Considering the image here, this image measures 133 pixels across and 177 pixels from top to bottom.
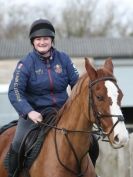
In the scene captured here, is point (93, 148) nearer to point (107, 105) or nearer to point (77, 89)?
point (77, 89)

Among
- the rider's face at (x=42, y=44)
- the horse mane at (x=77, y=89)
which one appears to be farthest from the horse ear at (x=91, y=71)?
the rider's face at (x=42, y=44)

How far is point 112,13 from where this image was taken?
54.5 meters

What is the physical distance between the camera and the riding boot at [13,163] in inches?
258

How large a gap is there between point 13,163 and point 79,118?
108 cm

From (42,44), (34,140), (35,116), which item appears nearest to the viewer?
(35,116)

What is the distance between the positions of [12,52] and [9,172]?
24.0 m

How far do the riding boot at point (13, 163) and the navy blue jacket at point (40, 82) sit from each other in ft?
1.55

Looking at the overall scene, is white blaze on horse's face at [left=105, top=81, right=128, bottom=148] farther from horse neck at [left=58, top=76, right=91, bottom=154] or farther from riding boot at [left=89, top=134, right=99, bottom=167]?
riding boot at [left=89, top=134, right=99, bottom=167]

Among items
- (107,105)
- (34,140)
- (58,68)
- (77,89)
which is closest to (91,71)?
(77,89)

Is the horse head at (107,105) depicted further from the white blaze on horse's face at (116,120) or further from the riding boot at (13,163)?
the riding boot at (13,163)

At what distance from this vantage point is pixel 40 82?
6465mm

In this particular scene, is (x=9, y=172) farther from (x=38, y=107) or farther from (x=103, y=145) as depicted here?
(x=103, y=145)

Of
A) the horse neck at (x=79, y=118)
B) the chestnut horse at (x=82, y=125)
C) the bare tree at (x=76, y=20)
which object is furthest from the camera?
the bare tree at (x=76, y=20)

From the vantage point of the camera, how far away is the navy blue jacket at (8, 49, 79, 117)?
6457 mm
